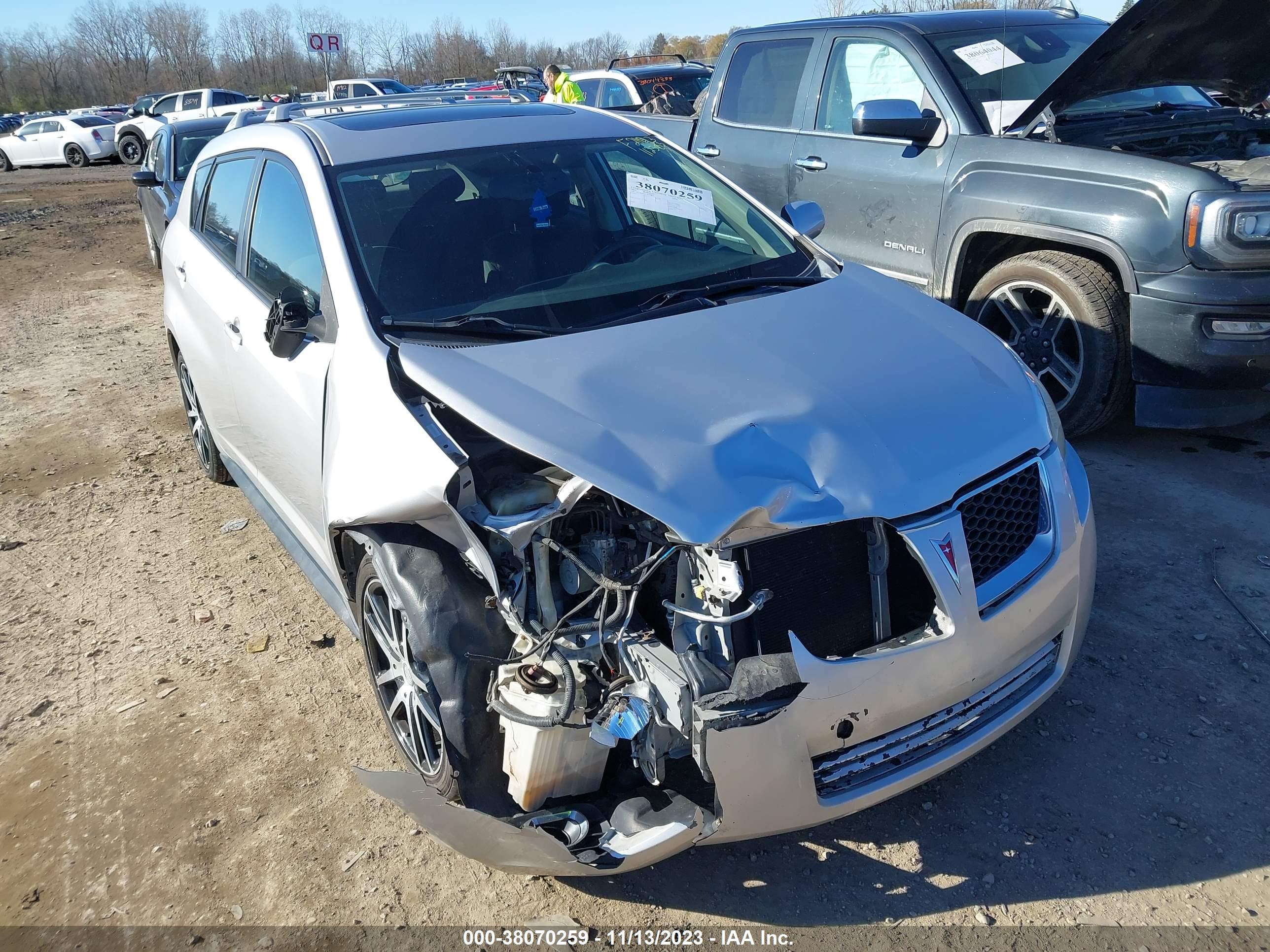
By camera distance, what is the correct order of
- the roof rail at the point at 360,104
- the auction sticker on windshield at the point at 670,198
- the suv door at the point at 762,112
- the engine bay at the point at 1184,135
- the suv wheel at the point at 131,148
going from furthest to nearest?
the suv wheel at the point at 131,148, the suv door at the point at 762,112, the engine bay at the point at 1184,135, the roof rail at the point at 360,104, the auction sticker on windshield at the point at 670,198

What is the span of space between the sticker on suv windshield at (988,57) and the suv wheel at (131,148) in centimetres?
2529

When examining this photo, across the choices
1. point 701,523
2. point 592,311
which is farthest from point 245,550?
point 701,523

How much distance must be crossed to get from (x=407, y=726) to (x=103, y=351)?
6.62 metres

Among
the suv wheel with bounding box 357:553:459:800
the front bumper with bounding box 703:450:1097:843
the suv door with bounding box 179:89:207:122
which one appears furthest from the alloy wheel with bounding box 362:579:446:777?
the suv door with bounding box 179:89:207:122

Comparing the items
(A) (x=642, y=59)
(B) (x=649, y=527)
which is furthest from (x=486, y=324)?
(A) (x=642, y=59)

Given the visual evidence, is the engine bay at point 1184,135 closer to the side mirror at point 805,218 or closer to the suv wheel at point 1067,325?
the suv wheel at point 1067,325

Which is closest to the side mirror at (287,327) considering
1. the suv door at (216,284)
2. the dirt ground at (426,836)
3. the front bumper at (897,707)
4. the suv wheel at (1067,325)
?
the suv door at (216,284)

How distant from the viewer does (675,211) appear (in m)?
3.69

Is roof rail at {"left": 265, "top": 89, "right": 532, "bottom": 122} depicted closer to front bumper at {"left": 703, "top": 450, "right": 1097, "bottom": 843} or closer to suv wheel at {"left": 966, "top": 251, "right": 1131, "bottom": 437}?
suv wheel at {"left": 966, "top": 251, "right": 1131, "bottom": 437}

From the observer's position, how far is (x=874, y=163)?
5453mm

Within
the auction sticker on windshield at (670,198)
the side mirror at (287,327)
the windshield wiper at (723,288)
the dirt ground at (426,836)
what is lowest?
the dirt ground at (426,836)

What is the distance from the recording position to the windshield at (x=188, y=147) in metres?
9.46

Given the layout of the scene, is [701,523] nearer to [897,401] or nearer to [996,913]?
[897,401]

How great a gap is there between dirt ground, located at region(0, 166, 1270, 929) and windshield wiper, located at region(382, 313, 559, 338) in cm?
136
